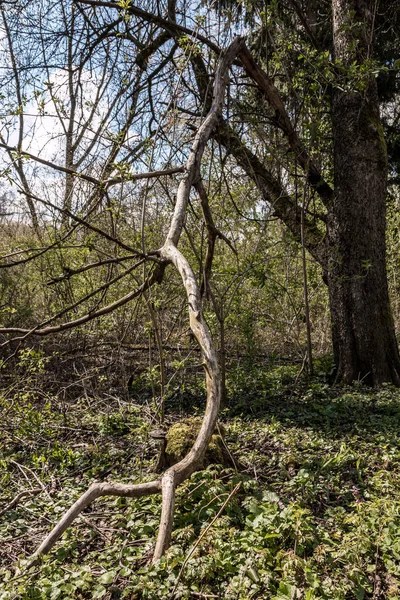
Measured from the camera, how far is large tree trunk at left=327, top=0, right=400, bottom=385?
5672mm

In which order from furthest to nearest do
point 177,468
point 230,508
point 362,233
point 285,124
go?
point 285,124 → point 362,233 → point 230,508 → point 177,468

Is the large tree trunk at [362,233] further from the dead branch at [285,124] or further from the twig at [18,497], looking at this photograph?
the twig at [18,497]

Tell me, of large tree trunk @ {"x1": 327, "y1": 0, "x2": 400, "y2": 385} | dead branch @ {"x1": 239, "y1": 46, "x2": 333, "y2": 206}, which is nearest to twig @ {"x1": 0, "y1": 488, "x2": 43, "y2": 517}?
large tree trunk @ {"x1": 327, "y1": 0, "x2": 400, "y2": 385}

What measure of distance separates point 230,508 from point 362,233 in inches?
151

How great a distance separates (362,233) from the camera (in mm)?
5738

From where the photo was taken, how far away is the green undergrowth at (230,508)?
7.45ft

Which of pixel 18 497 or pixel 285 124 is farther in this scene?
pixel 285 124

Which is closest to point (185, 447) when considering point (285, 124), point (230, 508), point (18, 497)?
point (230, 508)

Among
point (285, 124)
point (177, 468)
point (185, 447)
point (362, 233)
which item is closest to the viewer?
point (177, 468)

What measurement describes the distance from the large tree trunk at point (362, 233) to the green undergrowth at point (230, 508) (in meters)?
0.64

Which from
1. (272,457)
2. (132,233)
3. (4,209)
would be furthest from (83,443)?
(4,209)

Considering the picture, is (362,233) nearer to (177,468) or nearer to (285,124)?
(285,124)

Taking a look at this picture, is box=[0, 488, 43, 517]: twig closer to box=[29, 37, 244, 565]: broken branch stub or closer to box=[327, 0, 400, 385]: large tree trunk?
box=[29, 37, 244, 565]: broken branch stub

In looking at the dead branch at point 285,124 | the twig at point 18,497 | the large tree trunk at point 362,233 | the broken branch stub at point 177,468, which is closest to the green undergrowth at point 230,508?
the twig at point 18,497
